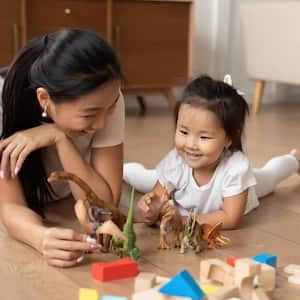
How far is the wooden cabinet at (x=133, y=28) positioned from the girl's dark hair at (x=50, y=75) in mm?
1634

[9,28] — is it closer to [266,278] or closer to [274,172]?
[274,172]

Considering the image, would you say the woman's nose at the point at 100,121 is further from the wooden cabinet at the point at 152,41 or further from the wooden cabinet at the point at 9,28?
the wooden cabinet at the point at 152,41

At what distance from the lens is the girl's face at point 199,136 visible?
1202 mm

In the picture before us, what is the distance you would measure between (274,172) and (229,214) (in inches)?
16.5

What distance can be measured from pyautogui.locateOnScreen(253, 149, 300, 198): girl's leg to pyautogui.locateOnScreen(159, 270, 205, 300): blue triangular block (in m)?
0.75

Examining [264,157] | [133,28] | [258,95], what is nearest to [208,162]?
[264,157]

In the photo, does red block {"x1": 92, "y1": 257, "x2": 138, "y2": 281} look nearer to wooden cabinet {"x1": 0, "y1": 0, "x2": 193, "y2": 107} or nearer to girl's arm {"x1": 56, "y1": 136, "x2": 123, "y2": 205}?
girl's arm {"x1": 56, "y1": 136, "x2": 123, "y2": 205}

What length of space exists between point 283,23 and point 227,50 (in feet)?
1.65

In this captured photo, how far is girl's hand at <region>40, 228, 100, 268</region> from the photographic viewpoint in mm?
948

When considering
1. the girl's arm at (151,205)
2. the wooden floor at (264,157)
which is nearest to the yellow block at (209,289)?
the wooden floor at (264,157)

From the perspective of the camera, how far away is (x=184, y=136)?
1.23 meters

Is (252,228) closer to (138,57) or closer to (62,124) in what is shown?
(62,124)

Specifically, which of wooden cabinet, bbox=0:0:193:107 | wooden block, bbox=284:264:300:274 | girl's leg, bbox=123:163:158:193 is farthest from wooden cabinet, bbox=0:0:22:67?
wooden block, bbox=284:264:300:274

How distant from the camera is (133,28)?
3.09 m
